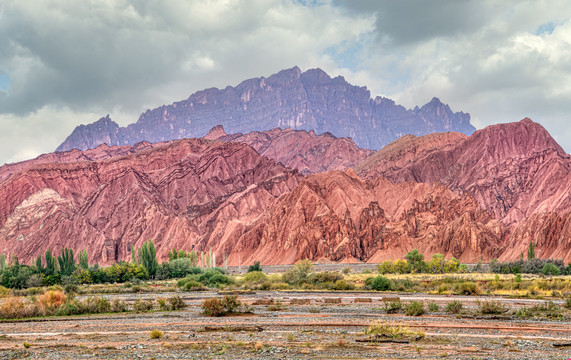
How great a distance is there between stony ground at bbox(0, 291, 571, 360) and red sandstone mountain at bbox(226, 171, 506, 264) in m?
101

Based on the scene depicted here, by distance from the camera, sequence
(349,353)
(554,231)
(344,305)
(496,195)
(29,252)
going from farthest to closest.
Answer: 1. (496,195)
2. (29,252)
3. (554,231)
4. (344,305)
5. (349,353)

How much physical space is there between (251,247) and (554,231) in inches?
2830

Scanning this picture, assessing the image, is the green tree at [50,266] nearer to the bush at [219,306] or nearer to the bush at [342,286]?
the bush at [342,286]

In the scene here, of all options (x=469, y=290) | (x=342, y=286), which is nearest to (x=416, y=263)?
(x=342, y=286)

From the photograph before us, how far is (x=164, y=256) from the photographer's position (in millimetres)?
167875

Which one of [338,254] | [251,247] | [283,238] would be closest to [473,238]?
[338,254]

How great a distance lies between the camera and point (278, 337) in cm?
2588

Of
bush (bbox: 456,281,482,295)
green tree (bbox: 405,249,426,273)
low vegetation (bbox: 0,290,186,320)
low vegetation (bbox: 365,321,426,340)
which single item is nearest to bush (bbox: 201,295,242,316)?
low vegetation (bbox: 0,290,186,320)

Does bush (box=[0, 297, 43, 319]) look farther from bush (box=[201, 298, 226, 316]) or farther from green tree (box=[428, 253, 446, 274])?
green tree (box=[428, 253, 446, 274])

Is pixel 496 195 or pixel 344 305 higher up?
pixel 496 195

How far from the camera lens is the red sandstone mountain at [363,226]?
134 meters

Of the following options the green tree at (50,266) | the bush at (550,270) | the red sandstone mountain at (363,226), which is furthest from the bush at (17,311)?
the red sandstone mountain at (363,226)

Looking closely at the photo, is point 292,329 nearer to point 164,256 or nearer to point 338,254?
point 338,254

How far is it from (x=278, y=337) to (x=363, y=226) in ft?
420
